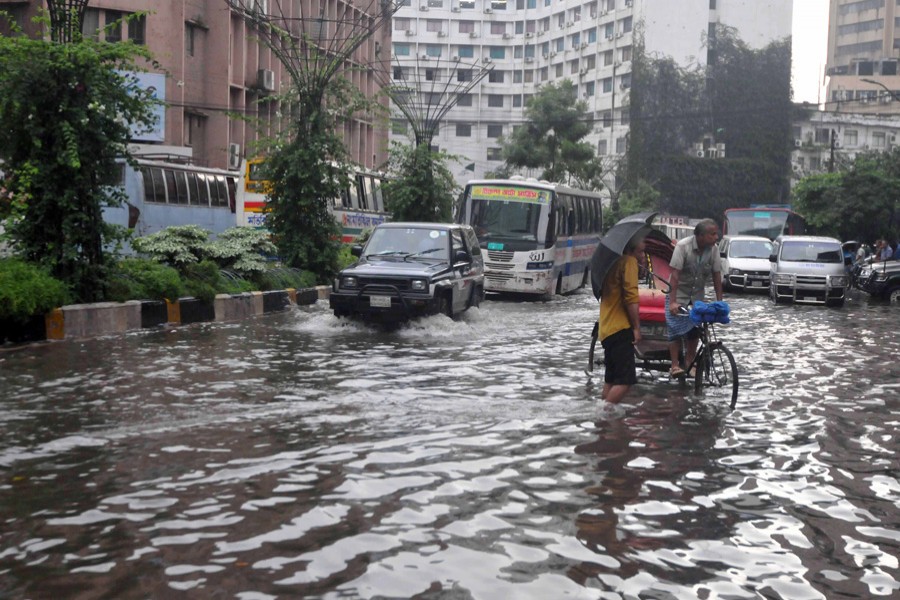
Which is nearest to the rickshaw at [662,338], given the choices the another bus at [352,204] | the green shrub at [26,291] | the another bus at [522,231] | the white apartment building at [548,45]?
the green shrub at [26,291]

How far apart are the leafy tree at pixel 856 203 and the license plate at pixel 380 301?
34770mm

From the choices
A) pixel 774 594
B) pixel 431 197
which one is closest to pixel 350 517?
pixel 774 594

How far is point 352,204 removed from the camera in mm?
36625

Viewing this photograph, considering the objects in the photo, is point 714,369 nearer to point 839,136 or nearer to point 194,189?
point 194,189

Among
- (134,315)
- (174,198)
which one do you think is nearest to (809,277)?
(134,315)

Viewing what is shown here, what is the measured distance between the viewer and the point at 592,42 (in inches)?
3957

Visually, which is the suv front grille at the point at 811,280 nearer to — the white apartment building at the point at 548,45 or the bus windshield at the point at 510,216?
the bus windshield at the point at 510,216

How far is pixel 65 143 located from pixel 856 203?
126ft

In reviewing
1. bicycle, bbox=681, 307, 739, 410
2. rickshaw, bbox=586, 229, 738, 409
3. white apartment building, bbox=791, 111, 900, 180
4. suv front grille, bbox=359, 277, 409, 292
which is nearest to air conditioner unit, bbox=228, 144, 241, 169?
suv front grille, bbox=359, 277, 409, 292

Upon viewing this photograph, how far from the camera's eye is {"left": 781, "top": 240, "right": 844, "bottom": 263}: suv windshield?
29859 mm

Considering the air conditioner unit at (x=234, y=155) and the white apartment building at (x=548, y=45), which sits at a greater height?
the white apartment building at (x=548, y=45)

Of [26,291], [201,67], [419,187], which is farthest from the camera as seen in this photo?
[201,67]

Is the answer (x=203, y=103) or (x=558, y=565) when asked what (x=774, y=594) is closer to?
(x=558, y=565)

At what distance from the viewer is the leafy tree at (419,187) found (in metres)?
36.3
